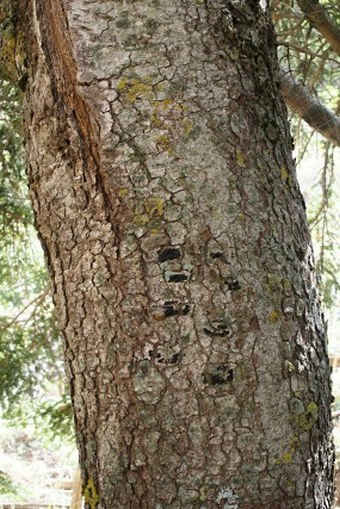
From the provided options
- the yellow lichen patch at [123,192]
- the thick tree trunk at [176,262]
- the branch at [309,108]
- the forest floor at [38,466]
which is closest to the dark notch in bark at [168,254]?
the thick tree trunk at [176,262]

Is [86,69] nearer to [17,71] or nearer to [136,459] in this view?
[17,71]

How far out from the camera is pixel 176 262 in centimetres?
119

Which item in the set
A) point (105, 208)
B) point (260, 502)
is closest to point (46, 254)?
point (105, 208)

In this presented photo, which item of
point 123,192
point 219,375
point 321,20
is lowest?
point 219,375

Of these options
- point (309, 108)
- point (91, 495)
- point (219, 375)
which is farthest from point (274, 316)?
point (309, 108)

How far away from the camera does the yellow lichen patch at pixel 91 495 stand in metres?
1.26

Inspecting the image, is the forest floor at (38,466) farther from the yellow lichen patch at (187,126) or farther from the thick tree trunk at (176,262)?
the yellow lichen patch at (187,126)

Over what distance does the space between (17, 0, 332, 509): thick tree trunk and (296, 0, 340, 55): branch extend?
138 cm

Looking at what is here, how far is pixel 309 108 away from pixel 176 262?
1480mm

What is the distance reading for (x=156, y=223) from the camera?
1.20 m

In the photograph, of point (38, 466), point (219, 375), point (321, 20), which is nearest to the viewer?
point (219, 375)

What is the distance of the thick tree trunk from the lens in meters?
1.18

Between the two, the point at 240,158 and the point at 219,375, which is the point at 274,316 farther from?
the point at 240,158

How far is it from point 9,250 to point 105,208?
3.13m
